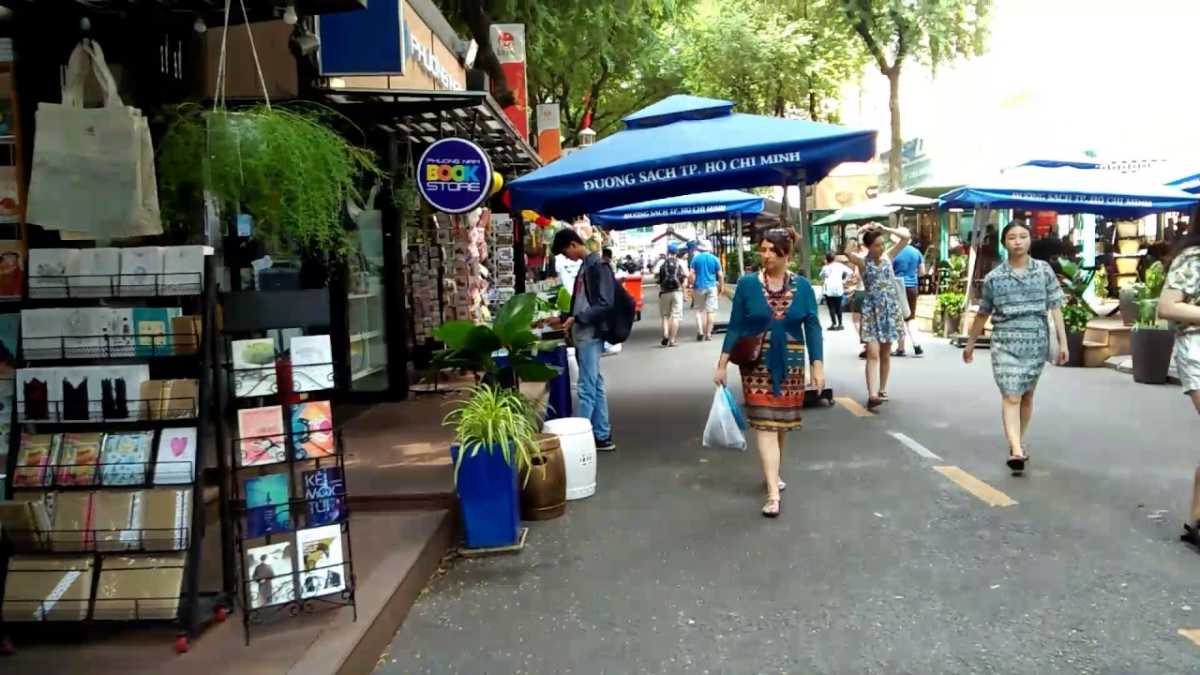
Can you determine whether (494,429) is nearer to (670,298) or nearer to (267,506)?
(267,506)

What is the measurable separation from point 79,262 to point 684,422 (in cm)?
611

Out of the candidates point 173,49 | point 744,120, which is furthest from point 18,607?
point 744,120

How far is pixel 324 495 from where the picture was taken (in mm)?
4031

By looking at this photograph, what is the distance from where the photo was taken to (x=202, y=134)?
13.0 ft

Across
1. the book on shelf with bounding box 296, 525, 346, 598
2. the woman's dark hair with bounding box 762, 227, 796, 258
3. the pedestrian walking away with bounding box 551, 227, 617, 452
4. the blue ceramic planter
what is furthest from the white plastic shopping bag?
the book on shelf with bounding box 296, 525, 346, 598

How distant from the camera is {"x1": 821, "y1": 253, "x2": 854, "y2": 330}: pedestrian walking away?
17047 mm

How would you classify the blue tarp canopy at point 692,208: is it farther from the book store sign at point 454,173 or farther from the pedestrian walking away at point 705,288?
the book store sign at point 454,173

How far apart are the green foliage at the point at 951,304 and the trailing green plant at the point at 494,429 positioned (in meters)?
11.5

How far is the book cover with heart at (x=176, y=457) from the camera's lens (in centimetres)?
377

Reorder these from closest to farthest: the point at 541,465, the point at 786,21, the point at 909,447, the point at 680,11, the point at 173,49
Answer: the point at 173,49 < the point at 541,465 < the point at 909,447 < the point at 680,11 < the point at 786,21

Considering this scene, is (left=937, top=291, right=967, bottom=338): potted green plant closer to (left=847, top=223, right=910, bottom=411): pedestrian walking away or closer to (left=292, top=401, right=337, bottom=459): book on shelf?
(left=847, top=223, right=910, bottom=411): pedestrian walking away

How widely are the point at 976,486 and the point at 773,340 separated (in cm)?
184

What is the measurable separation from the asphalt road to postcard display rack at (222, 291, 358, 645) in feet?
1.71

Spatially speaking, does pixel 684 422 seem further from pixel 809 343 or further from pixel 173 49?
pixel 173 49
